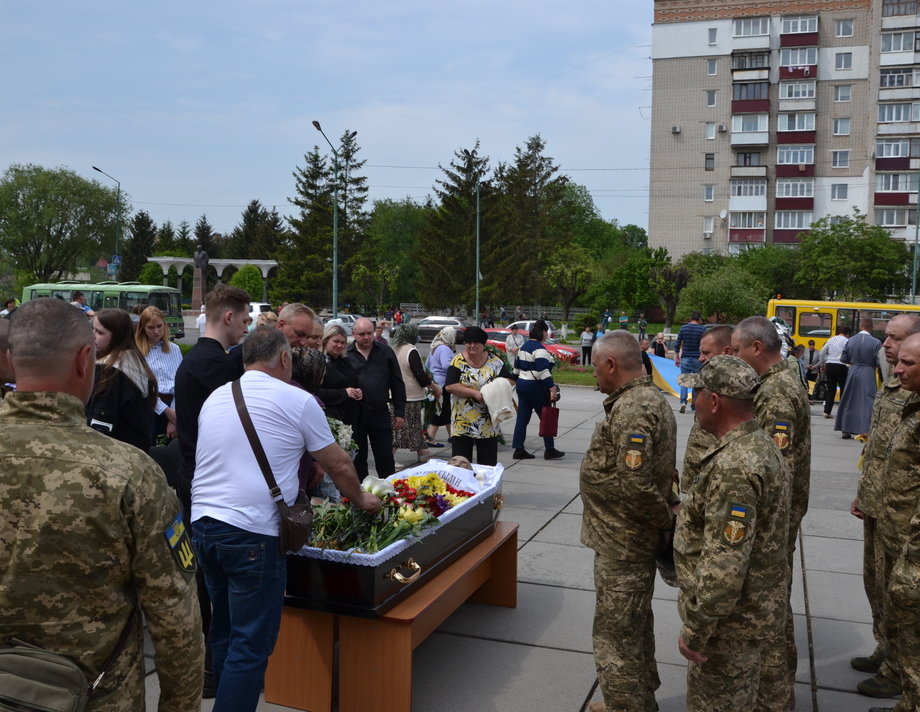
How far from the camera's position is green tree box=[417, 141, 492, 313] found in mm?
60781

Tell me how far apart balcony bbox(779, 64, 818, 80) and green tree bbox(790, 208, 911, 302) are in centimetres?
2203

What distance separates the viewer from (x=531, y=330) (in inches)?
417

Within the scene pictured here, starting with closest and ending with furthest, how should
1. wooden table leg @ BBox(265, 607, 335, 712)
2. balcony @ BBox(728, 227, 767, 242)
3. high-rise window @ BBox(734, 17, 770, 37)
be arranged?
wooden table leg @ BBox(265, 607, 335, 712) < high-rise window @ BBox(734, 17, 770, 37) < balcony @ BBox(728, 227, 767, 242)

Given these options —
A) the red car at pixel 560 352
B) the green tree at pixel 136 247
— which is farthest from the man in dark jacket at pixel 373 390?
the green tree at pixel 136 247

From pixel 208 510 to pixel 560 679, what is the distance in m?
2.37

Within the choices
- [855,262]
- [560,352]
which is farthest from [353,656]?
[855,262]

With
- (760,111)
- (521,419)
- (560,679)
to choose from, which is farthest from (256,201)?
(560,679)

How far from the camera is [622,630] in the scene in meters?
3.83

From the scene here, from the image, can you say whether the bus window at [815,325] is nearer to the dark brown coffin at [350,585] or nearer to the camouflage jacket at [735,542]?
the dark brown coffin at [350,585]

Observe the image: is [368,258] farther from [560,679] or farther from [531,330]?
[560,679]

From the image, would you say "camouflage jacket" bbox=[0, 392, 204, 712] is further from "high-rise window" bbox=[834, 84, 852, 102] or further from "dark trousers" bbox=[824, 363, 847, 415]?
"high-rise window" bbox=[834, 84, 852, 102]

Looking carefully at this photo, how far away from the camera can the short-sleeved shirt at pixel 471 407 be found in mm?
7957

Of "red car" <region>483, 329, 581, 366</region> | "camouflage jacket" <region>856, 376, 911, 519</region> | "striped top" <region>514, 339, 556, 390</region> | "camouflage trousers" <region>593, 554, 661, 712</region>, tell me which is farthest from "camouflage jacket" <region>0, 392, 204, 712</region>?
"red car" <region>483, 329, 581, 366</region>

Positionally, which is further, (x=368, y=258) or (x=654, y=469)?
(x=368, y=258)
